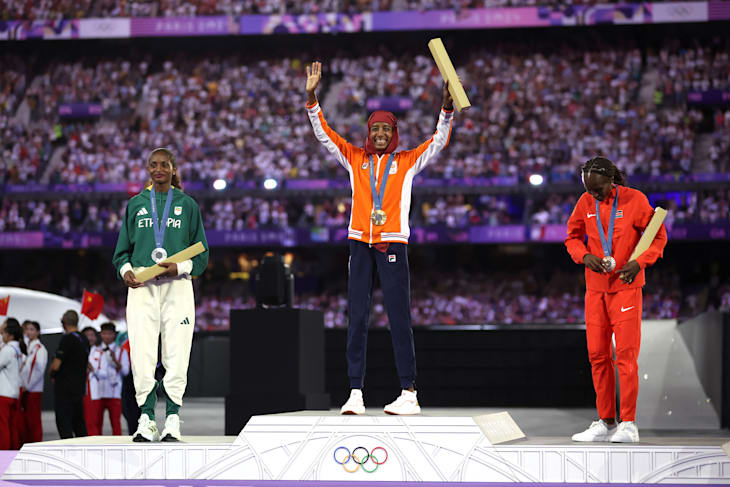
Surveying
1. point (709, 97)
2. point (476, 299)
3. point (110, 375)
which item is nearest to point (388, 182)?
point (110, 375)

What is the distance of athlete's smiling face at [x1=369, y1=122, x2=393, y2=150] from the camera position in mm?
6617

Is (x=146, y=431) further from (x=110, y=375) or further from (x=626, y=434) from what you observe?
(x=110, y=375)

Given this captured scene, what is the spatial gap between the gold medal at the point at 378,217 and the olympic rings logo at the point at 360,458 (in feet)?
5.08

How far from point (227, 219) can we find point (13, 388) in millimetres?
15352

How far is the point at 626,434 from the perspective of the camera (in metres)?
6.12

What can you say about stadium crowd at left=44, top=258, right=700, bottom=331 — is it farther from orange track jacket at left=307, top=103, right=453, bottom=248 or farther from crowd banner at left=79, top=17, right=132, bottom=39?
orange track jacket at left=307, top=103, right=453, bottom=248

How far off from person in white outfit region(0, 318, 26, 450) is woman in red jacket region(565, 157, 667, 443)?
22.5 feet

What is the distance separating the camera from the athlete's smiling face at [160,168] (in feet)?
21.0

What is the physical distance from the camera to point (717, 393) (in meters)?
13.7

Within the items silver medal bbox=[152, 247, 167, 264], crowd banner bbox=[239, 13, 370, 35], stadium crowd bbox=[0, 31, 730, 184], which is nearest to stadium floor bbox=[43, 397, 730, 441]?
silver medal bbox=[152, 247, 167, 264]

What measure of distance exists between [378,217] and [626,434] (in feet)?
7.21

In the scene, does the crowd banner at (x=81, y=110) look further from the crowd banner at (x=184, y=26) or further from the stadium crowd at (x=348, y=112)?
the crowd banner at (x=184, y=26)

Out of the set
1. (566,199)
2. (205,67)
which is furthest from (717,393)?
(205,67)

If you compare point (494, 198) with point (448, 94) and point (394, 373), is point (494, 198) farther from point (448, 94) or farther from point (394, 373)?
point (448, 94)
